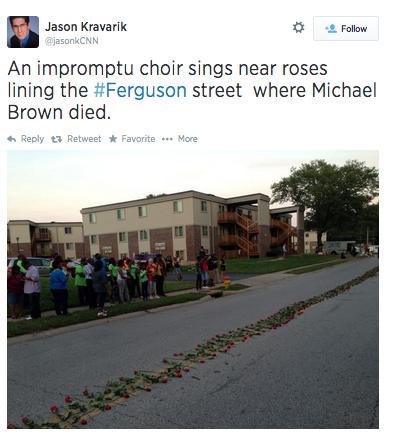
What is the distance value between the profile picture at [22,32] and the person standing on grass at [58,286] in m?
6.25

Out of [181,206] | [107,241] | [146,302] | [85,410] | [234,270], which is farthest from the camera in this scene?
[107,241]

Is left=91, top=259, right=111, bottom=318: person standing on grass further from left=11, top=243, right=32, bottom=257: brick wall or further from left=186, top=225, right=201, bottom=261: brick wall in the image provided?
left=11, top=243, right=32, bottom=257: brick wall

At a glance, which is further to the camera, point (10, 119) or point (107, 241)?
point (107, 241)

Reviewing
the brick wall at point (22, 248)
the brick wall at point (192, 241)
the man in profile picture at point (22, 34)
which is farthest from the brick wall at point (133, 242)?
the man in profile picture at point (22, 34)

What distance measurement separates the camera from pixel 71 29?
4.47 metres

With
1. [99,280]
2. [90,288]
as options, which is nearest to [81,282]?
[90,288]

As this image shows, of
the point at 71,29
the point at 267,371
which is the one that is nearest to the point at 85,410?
the point at 267,371

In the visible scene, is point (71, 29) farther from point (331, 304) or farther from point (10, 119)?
point (331, 304)

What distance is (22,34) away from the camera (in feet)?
14.3

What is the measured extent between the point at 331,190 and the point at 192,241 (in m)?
24.8

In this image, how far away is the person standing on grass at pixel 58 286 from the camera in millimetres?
9305

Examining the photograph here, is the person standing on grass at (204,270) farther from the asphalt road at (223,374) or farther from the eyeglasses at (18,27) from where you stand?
the eyeglasses at (18,27)

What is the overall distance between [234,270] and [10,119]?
21.4m

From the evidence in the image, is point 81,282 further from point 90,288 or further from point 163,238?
point 163,238
